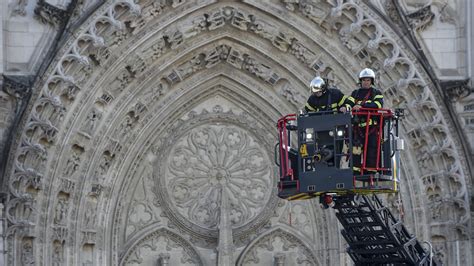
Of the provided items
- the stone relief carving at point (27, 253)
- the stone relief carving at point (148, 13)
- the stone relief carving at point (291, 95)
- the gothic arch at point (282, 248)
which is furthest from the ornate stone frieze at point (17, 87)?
the gothic arch at point (282, 248)

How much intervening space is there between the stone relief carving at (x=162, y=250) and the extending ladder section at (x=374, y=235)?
5663 millimetres

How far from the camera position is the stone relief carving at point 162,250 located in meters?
23.2

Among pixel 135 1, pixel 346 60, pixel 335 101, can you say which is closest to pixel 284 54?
pixel 346 60

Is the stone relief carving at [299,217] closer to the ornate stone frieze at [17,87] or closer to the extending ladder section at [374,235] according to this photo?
the ornate stone frieze at [17,87]

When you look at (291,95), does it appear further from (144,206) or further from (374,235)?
(374,235)

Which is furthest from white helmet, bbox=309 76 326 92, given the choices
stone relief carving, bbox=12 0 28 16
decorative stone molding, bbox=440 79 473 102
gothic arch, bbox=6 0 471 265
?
stone relief carving, bbox=12 0 28 16

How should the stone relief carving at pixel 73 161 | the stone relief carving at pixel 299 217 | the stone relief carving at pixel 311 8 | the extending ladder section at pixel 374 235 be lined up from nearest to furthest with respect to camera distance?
the extending ladder section at pixel 374 235 < the stone relief carving at pixel 73 161 < the stone relief carving at pixel 311 8 < the stone relief carving at pixel 299 217

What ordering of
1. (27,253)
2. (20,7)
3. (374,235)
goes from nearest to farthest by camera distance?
1. (374,235)
2. (27,253)
3. (20,7)

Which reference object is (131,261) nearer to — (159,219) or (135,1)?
(159,219)

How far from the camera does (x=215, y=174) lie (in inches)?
928

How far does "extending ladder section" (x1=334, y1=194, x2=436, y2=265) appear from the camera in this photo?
17.4 metres

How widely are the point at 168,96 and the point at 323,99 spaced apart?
658 cm

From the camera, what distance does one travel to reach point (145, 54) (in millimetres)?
22750

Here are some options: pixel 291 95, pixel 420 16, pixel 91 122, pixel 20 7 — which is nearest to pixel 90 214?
pixel 91 122
